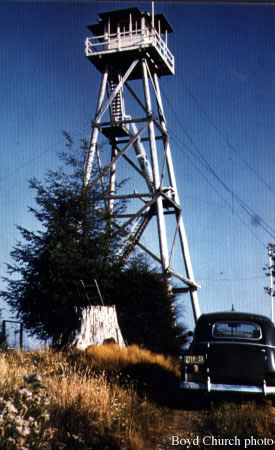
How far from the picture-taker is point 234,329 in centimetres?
1091

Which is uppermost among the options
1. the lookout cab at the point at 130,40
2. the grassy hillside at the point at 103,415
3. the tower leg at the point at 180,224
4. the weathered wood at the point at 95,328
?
the lookout cab at the point at 130,40

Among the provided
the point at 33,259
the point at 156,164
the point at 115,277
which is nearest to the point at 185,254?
the point at 156,164

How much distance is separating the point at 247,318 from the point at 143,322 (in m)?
7.36

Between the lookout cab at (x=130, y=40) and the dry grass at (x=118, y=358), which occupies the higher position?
the lookout cab at (x=130, y=40)

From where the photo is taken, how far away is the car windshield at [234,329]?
1063cm

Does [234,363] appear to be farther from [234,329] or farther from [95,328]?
[95,328]

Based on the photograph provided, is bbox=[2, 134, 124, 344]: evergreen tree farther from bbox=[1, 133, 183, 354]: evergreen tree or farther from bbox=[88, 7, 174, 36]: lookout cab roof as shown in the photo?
bbox=[88, 7, 174, 36]: lookout cab roof

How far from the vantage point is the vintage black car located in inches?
372

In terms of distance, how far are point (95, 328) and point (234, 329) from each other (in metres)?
5.52

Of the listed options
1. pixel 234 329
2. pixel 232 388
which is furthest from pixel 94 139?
pixel 232 388

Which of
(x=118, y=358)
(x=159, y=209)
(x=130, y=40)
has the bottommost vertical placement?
(x=118, y=358)

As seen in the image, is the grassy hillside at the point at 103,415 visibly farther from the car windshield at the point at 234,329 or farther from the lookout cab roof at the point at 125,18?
the lookout cab roof at the point at 125,18

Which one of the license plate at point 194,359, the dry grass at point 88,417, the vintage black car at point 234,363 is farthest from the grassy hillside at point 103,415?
the license plate at point 194,359

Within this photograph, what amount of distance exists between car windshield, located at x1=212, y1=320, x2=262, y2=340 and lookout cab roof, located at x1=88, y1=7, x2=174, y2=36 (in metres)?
18.6
